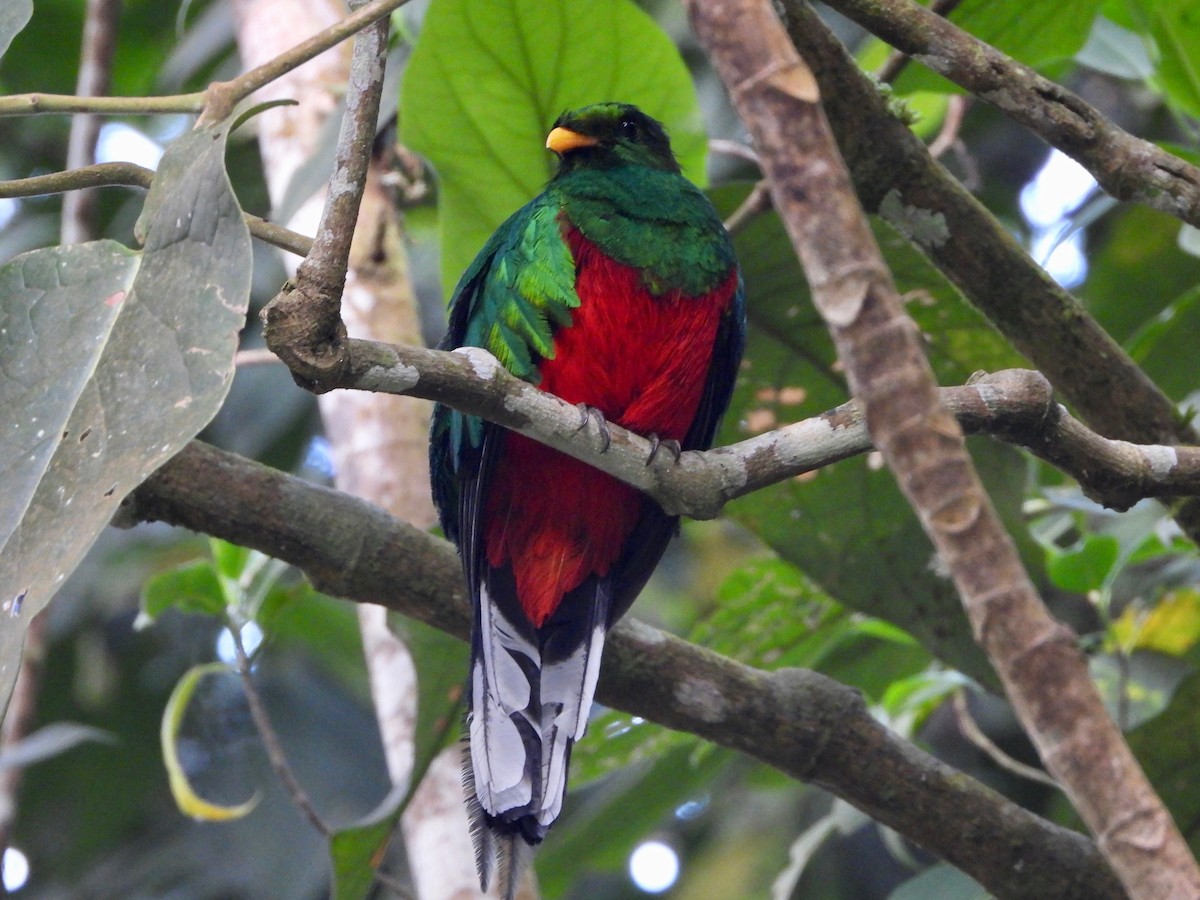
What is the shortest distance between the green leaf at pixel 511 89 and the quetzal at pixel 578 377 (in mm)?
109

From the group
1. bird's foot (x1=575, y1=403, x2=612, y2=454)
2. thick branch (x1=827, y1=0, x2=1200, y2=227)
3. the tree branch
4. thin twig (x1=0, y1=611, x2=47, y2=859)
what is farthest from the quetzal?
thin twig (x1=0, y1=611, x2=47, y2=859)

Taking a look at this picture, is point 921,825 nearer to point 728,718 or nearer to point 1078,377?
point 728,718

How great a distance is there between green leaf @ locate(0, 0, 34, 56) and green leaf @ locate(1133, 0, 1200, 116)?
212cm

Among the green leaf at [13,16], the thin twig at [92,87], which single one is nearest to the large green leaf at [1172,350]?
the green leaf at [13,16]

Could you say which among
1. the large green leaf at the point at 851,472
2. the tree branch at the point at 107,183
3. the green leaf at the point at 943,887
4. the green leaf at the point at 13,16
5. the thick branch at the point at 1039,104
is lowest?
the green leaf at the point at 943,887

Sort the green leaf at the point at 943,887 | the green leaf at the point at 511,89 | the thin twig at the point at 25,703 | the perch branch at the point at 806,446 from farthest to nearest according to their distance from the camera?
the thin twig at the point at 25,703 → the green leaf at the point at 511,89 → the green leaf at the point at 943,887 → the perch branch at the point at 806,446

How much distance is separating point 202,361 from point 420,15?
192 centimetres

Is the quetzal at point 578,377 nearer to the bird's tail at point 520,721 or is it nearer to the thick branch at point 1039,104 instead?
the bird's tail at point 520,721

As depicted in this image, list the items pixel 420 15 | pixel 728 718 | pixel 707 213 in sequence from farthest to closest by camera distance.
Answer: pixel 420 15 < pixel 707 213 < pixel 728 718

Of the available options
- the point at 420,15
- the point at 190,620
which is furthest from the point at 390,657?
the point at 190,620

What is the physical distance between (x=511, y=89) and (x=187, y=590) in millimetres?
1243

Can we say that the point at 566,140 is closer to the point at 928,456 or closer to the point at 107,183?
the point at 107,183

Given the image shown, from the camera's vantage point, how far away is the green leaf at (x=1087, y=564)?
267 centimetres

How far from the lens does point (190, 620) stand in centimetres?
479
